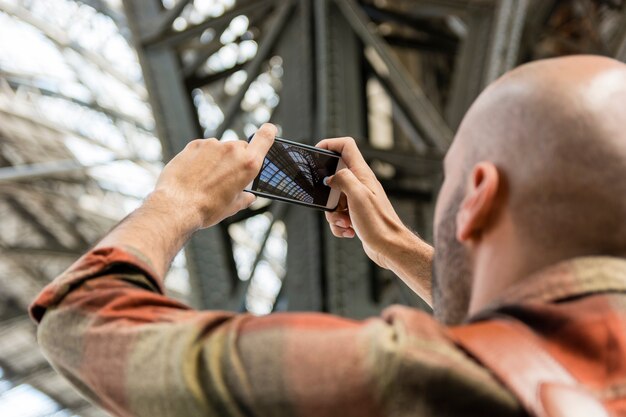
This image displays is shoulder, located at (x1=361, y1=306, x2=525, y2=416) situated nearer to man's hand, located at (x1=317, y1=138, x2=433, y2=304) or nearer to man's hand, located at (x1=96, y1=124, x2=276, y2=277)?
man's hand, located at (x1=96, y1=124, x2=276, y2=277)

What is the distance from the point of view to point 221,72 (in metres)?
6.03

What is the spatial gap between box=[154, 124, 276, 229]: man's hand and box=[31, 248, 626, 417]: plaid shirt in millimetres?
226

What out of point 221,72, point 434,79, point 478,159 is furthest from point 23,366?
point 478,159

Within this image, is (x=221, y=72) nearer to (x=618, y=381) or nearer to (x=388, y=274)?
(x=388, y=274)

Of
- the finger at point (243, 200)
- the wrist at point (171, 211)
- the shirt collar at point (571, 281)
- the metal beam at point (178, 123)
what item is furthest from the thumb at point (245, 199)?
the metal beam at point (178, 123)

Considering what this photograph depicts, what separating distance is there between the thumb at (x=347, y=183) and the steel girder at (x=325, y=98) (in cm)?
299

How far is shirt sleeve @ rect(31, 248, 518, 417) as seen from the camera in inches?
38.4

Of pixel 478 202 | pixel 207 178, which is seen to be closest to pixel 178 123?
pixel 207 178

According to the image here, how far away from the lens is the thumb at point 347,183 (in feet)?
6.06

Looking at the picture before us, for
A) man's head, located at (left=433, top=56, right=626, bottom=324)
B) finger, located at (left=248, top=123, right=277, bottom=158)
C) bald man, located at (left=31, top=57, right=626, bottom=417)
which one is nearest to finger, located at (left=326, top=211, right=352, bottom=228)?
finger, located at (left=248, top=123, right=277, bottom=158)

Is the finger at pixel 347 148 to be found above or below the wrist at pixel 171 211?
below

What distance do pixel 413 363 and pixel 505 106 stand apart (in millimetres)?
431

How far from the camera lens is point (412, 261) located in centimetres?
182

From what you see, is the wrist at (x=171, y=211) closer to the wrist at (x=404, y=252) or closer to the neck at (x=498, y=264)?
the neck at (x=498, y=264)
